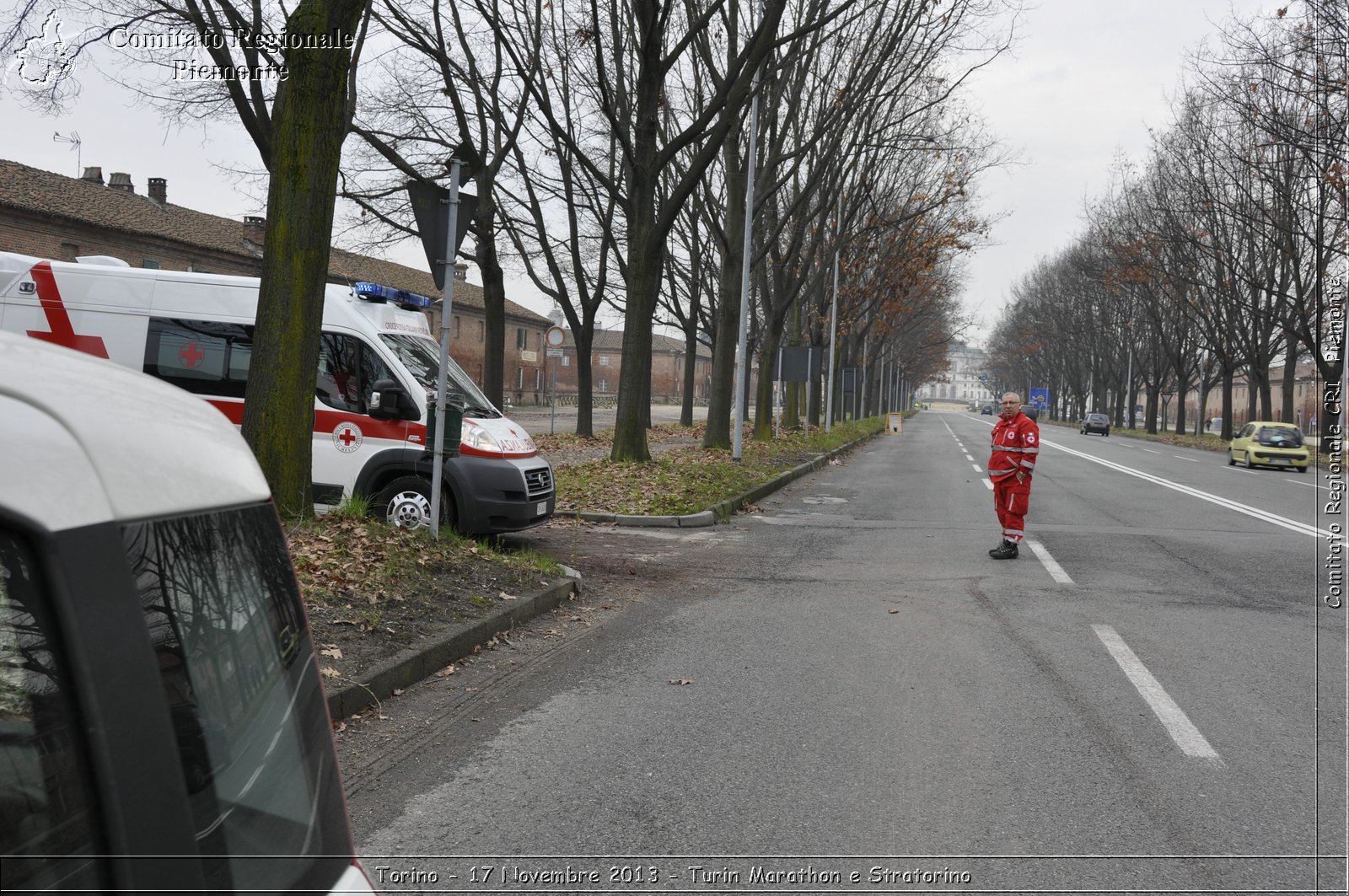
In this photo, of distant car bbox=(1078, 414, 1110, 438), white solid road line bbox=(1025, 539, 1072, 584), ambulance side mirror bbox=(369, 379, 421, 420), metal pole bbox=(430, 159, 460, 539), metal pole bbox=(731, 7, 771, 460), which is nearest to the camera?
metal pole bbox=(430, 159, 460, 539)

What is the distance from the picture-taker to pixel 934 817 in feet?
12.9

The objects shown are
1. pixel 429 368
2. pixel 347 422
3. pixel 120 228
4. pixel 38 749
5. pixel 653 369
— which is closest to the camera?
pixel 38 749

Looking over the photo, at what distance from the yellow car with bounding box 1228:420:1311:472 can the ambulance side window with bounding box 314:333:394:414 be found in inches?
1075

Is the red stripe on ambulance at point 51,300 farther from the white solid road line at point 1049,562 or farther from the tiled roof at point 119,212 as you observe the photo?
the tiled roof at point 119,212

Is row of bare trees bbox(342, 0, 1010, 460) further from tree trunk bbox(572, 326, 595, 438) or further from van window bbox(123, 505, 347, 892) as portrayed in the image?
van window bbox(123, 505, 347, 892)

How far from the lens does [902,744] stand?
4.79 meters

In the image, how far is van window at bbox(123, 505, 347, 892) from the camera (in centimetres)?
120

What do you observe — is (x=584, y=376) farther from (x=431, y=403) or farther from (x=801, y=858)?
(x=801, y=858)

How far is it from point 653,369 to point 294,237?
93.2 m

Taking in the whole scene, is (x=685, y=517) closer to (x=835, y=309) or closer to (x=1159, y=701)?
(x=1159, y=701)

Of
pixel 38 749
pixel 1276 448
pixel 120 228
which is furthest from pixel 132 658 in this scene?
pixel 120 228

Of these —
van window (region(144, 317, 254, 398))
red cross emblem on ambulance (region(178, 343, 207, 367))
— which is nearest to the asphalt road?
van window (region(144, 317, 254, 398))

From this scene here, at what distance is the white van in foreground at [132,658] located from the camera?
1.04 m

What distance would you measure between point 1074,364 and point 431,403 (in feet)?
248
